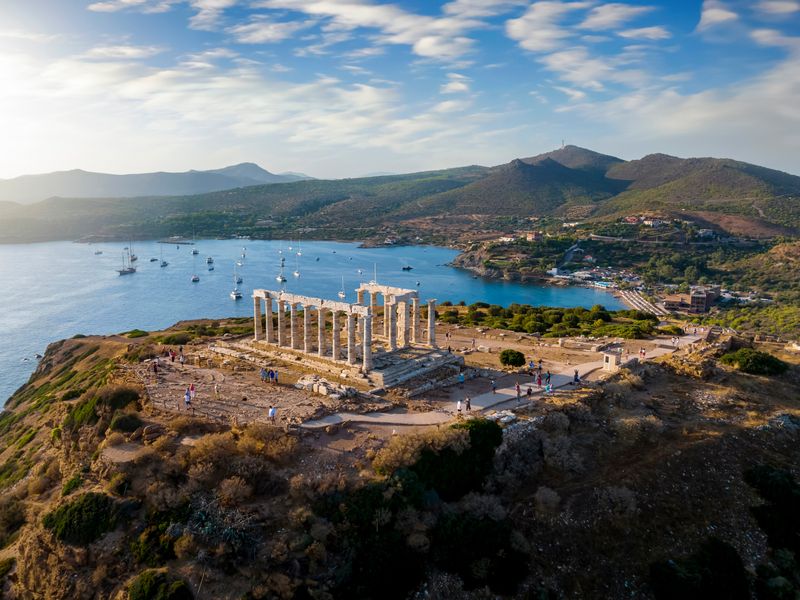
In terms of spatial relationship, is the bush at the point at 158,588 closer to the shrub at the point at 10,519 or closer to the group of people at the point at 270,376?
the shrub at the point at 10,519

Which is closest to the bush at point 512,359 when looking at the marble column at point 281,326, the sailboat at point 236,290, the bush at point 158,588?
the marble column at point 281,326

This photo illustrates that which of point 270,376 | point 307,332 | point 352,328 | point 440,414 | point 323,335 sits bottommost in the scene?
point 440,414

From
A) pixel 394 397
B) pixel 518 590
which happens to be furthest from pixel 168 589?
pixel 394 397

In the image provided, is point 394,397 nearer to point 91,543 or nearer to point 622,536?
point 622,536

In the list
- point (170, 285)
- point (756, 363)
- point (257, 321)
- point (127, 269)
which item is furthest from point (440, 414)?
point (127, 269)

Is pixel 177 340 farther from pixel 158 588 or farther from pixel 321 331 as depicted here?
pixel 158 588

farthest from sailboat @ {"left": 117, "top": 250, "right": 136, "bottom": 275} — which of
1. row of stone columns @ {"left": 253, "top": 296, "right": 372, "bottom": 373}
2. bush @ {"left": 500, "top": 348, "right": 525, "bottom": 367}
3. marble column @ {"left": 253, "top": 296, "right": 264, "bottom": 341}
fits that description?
bush @ {"left": 500, "top": 348, "right": 525, "bottom": 367}
